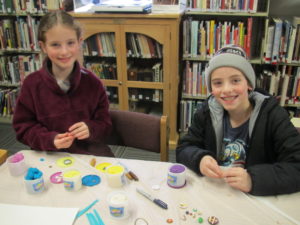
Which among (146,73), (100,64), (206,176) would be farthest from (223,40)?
(206,176)

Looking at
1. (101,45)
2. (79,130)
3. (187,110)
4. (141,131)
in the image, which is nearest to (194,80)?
(187,110)

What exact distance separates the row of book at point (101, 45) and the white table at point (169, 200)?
1.60 meters

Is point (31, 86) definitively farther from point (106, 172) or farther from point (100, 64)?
point (100, 64)

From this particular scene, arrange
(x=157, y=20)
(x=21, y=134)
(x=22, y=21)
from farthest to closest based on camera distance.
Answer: (x=22, y=21), (x=157, y=20), (x=21, y=134)

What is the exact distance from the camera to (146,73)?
8.40ft

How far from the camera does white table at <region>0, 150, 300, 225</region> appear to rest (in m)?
0.87

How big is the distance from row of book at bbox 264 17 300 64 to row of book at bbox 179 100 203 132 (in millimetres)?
698

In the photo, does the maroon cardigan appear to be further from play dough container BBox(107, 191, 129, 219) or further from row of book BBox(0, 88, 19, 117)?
row of book BBox(0, 88, 19, 117)

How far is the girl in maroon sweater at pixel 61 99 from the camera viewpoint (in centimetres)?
130

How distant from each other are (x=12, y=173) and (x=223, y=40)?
1887 mm

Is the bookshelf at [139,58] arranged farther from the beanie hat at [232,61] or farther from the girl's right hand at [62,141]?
the girl's right hand at [62,141]

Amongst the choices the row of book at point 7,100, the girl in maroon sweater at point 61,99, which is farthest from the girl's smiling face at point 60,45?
the row of book at point 7,100

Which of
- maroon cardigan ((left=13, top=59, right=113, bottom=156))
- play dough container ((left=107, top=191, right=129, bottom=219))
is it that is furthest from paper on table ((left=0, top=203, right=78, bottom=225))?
maroon cardigan ((left=13, top=59, right=113, bottom=156))

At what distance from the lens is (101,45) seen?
99.9 inches
